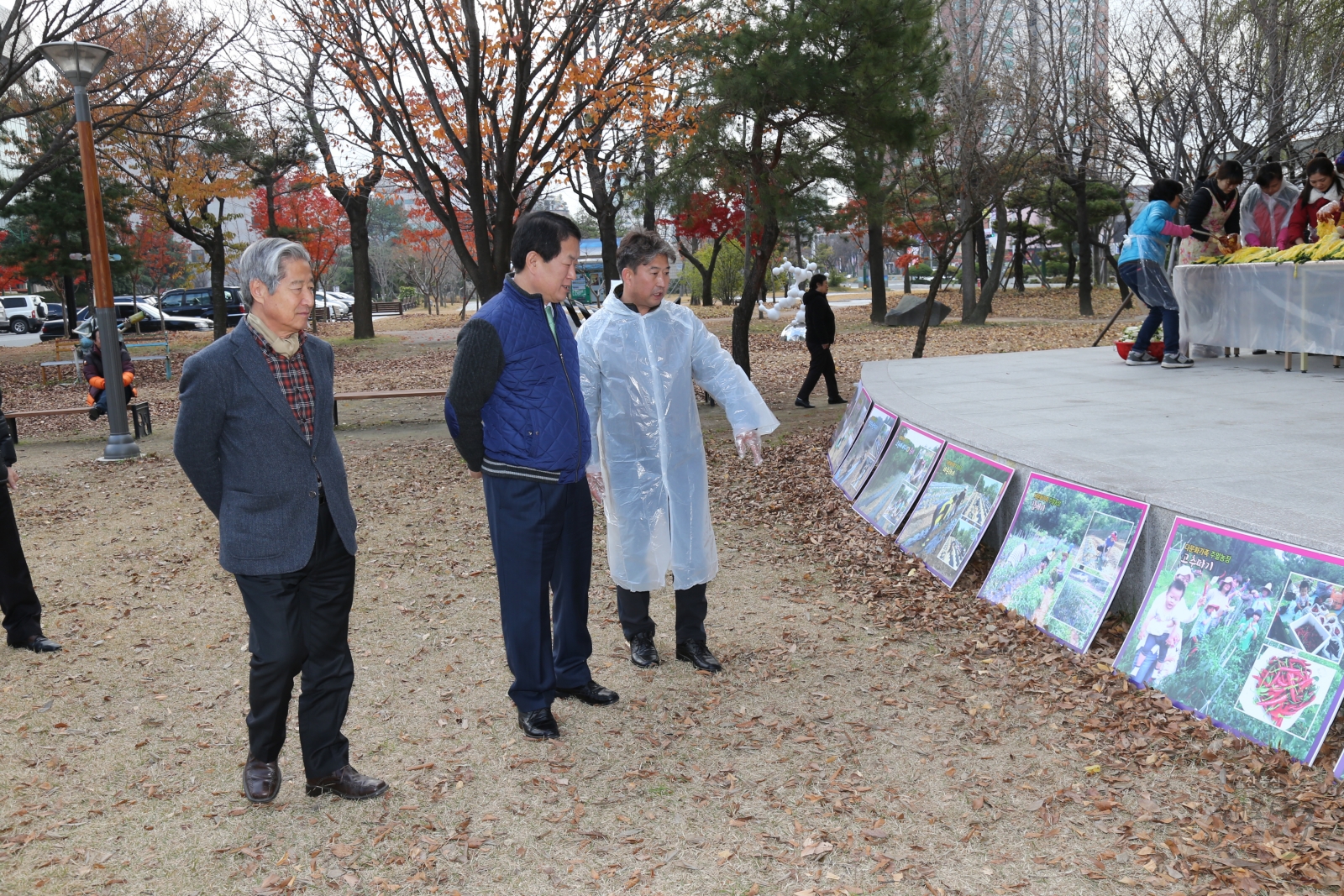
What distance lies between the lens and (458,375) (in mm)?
3475

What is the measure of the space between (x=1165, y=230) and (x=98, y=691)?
887 cm

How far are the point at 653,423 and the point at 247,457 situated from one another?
5.40ft

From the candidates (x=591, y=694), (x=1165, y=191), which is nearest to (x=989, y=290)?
(x=1165, y=191)

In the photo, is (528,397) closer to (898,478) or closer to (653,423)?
(653,423)

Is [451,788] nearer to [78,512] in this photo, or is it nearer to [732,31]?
[78,512]

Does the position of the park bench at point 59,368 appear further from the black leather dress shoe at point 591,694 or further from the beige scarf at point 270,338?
the beige scarf at point 270,338

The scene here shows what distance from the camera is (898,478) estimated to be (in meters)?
6.31

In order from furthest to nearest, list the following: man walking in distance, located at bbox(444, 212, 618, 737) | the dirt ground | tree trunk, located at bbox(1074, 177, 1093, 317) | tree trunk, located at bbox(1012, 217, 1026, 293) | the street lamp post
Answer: tree trunk, located at bbox(1012, 217, 1026, 293), tree trunk, located at bbox(1074, 177, 1093, 317), the street lamp post, man walking in distance, located at bbox(444, 212, 618, 737), the dirt ground

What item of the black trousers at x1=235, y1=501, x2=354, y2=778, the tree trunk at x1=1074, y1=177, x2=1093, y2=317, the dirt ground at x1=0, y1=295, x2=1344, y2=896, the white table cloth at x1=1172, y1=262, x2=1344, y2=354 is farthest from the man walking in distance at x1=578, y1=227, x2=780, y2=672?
the tree trunk at x1=1074, y1=177, x2=1093, y2=317

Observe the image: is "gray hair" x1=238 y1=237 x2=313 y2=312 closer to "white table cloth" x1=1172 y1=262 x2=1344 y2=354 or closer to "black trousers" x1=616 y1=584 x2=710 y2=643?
"black trousers" x1=616 y1=584 x2=710 y2=643

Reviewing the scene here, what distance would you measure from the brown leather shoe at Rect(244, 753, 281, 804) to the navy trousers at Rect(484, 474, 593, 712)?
0.86 metres

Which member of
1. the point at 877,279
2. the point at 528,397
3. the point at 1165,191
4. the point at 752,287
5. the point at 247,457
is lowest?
the point at 247,457

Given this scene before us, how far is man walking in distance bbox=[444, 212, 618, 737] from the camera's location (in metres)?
3.51

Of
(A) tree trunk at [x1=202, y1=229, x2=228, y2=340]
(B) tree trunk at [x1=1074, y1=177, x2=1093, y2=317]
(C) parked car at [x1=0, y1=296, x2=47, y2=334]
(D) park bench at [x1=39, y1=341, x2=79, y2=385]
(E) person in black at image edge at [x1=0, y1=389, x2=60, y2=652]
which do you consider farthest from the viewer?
(C) parked car at [x1=0, y1=296, x2=47, y2=334]
